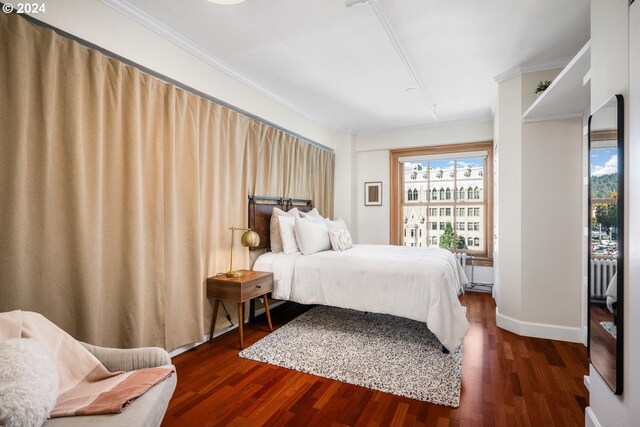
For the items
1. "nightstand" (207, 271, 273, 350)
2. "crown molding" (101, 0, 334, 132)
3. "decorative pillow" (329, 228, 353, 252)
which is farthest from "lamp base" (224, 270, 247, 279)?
"crown molding" (101, 0, 334, 132)

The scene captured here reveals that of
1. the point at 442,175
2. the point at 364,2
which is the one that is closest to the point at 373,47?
the point at 364,2

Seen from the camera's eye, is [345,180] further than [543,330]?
Yes

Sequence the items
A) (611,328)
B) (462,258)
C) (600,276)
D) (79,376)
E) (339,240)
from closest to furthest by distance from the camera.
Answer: (79,376) → (611,328) → (600,276) → (339,240) → (462,258)

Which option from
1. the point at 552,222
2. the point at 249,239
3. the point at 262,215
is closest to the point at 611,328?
the point at 552,222

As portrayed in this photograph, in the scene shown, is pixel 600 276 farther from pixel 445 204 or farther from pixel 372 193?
pixel 372 193

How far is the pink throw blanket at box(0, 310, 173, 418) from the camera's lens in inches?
45.5

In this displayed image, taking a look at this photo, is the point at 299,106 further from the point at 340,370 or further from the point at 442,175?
the point at 340,370

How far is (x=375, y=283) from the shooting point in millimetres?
2953

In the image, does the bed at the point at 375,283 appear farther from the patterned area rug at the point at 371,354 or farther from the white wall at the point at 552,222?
the white wall at the point at 552,222

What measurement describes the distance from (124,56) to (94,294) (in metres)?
1.64

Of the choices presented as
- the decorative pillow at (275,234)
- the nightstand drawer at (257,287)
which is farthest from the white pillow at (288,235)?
the nightstand drawer at (257,287)

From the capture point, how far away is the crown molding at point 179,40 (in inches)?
86.0

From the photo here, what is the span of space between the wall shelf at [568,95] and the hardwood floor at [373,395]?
2031 millimetres

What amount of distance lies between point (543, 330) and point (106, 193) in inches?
156
